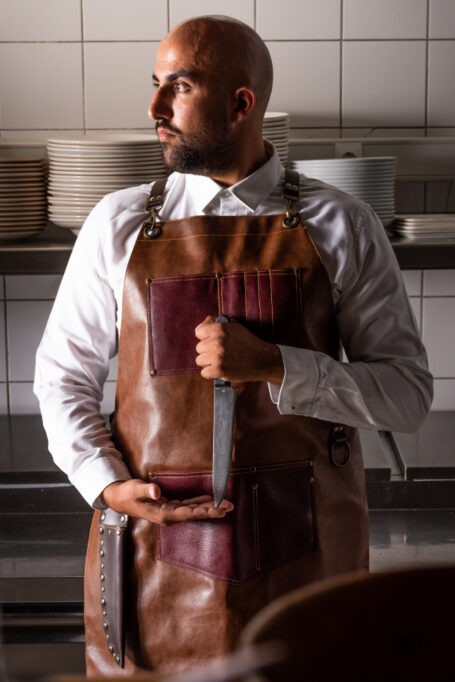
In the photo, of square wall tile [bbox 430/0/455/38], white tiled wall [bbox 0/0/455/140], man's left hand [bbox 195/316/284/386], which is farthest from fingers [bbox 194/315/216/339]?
square wall tile [bbox 430/0/455/38]

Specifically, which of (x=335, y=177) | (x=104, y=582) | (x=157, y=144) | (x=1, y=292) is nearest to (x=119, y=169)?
(x=157, y=144)

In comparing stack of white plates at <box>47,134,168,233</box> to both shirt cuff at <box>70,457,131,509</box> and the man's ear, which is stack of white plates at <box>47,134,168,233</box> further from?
shirt cuff at <box>70,457,131,509</box>

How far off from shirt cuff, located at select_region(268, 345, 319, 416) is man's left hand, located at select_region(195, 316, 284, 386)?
0.01 metres

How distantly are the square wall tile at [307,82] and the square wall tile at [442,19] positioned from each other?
0.89 ft

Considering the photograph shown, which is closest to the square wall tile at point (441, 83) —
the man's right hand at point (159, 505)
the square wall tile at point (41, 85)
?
the square wall tile at point (41, 85)

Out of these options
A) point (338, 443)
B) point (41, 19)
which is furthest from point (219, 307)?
point (41, 19)

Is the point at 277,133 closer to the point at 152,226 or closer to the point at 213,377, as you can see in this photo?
the point at 152,226

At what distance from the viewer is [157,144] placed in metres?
2.02

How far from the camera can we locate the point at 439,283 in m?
2.47

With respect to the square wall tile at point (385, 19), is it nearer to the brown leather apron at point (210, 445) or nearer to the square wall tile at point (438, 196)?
the square wall tile at point (438, 196)

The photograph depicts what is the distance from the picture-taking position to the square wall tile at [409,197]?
7.94 ft

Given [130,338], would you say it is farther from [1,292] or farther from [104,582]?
[1,292]

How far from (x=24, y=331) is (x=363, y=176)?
1.06 metres

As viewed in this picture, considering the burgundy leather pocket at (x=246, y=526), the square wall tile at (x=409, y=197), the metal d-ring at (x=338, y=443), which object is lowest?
the burgundy leather pocket at (x=246, y=526)
